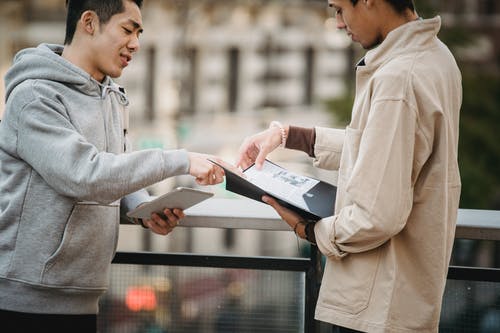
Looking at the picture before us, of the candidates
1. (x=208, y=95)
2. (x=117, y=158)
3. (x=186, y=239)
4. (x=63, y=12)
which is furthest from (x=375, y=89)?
(x=208, y=95)

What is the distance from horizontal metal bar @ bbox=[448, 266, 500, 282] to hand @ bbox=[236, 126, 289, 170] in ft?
2.78

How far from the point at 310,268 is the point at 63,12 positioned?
23.6 metres

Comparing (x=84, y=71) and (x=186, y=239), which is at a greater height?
(x=84, y=71)

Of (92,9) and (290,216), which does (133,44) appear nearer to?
(92,9)

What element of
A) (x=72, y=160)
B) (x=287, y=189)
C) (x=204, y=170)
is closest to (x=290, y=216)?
(x=287, y=189)

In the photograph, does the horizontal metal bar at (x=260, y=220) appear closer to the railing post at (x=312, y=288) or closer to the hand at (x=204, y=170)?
the railing post at (x=312, y=288)

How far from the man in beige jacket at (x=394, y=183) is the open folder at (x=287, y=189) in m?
0.13

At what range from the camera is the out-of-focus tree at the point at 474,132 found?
19.9 metres

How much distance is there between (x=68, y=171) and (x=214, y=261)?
3.02 ft

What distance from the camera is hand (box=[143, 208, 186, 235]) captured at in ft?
10.4

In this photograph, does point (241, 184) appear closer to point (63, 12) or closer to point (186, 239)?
point (186, 239)

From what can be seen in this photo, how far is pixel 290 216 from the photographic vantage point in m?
2.95

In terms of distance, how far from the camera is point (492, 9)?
134 feet

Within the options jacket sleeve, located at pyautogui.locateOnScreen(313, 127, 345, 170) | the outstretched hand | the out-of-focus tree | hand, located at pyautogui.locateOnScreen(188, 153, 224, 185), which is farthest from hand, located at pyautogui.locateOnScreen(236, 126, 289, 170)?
the out-of-focus tree
